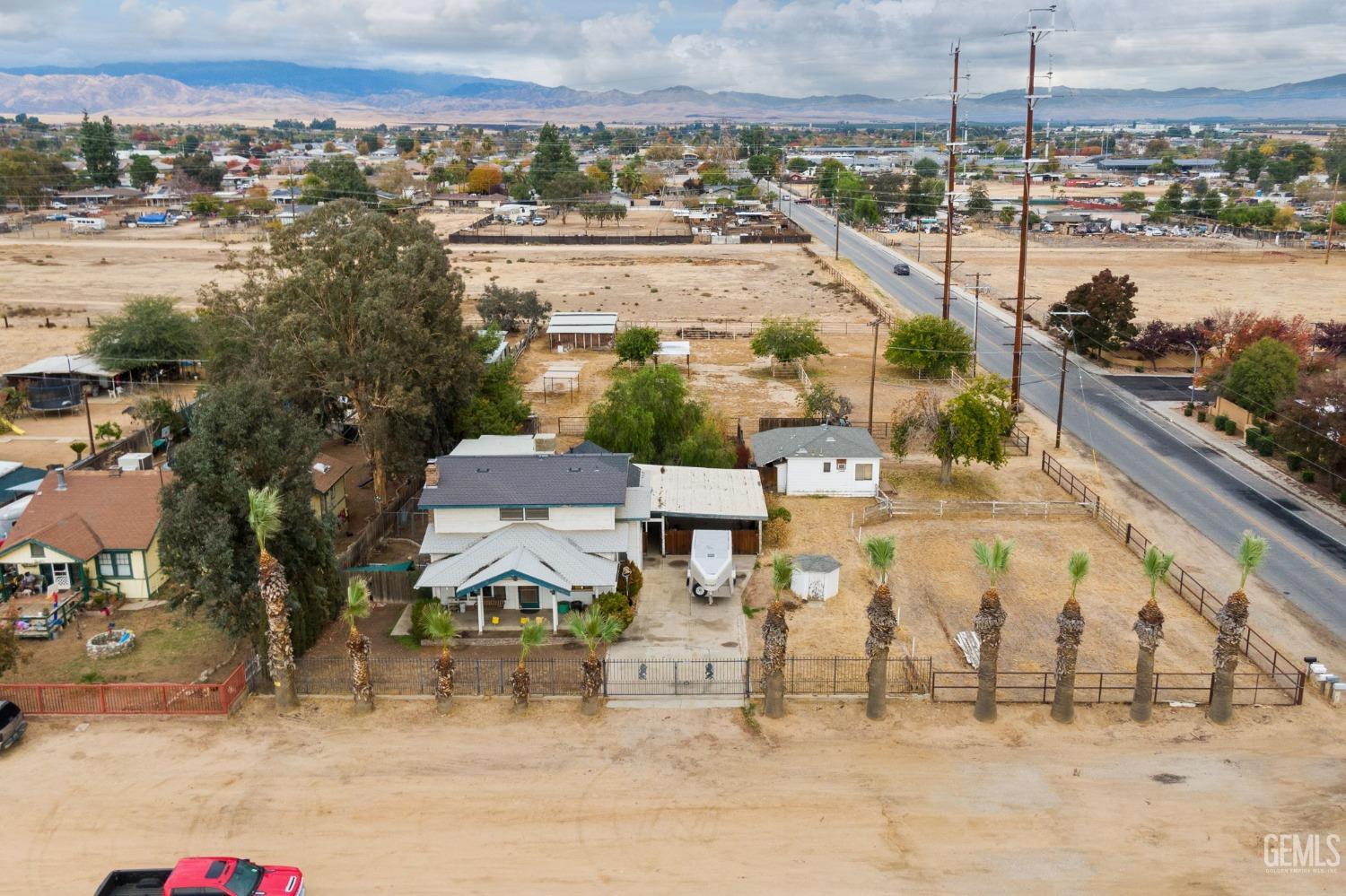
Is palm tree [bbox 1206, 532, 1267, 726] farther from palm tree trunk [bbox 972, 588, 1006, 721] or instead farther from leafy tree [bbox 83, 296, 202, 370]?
leafy tree [bbox 83, 296, 202, 370]

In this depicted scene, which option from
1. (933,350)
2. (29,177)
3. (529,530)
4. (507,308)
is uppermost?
(29,177)

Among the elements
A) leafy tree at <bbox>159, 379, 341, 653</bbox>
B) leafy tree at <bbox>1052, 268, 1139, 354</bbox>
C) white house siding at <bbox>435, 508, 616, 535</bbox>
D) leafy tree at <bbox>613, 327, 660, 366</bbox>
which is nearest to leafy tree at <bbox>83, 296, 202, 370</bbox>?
leafy tree at <bbox>613, 327, 660, 366</bbox>

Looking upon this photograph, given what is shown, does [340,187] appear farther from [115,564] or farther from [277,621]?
[277,621]

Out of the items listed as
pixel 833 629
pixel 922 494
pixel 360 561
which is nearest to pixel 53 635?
pixel 360 561

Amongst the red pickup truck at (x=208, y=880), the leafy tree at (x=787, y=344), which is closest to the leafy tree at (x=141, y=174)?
the leafy tree at (x=787, y=344)

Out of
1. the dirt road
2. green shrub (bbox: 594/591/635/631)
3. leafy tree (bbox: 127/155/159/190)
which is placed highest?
leafy tree (bbox: 127/155/159/190)

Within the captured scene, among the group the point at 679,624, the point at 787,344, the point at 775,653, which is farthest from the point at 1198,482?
the point at 775,653
